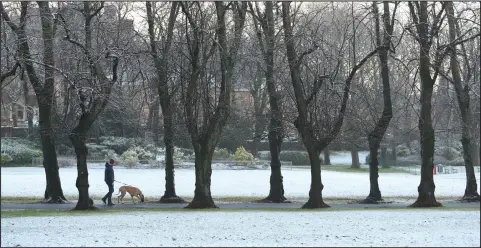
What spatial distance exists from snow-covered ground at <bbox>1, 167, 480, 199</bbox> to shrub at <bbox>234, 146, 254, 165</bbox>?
2746 mm

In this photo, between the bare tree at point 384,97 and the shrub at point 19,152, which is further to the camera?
the shrub at point 19,152

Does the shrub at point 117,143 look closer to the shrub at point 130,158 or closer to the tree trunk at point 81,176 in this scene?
the shrub at point 130,158

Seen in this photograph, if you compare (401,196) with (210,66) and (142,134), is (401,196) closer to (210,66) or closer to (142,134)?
(210,66)

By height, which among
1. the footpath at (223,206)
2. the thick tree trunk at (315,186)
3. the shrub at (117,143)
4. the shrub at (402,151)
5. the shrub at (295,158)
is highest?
the shrub at (117,143)

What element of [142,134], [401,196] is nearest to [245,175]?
[142,134]

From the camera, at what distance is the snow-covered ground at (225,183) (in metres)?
38.5

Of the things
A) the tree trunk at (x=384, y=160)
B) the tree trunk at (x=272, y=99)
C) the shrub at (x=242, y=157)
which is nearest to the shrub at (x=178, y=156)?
the shrub at (x=242, y=157)

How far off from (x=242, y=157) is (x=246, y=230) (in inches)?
1641

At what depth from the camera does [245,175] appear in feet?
168

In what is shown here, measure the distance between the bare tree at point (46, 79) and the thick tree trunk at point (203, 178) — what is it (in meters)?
6.04

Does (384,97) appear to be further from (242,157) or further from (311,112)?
(242,157)

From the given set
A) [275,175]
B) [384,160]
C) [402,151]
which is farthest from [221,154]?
[275,175]

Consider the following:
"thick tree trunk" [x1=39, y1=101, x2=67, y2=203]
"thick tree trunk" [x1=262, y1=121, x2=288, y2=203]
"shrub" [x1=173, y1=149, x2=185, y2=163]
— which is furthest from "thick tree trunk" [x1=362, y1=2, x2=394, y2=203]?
"shrub" [x1=173, y1=149, x2=185, y2=163]

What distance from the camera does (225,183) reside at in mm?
44844
